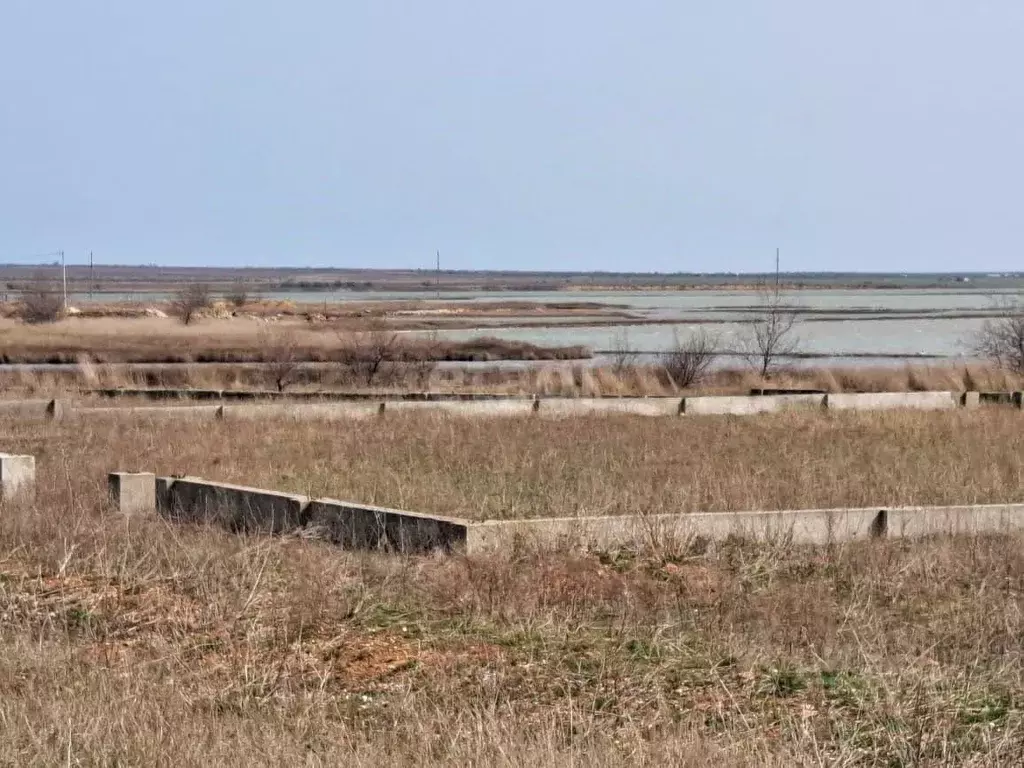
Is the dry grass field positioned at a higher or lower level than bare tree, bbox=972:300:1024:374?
lower

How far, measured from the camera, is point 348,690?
6.86 meters

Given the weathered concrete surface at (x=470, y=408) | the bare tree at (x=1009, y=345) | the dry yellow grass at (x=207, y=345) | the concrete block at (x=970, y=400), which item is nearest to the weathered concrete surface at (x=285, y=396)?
the weathered concrete surface at (x=470, y=408)

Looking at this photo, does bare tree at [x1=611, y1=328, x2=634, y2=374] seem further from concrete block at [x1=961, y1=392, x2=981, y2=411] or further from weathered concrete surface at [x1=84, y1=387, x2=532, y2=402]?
concrete block at [x1=961, y1=392, x2=981, y2=411]

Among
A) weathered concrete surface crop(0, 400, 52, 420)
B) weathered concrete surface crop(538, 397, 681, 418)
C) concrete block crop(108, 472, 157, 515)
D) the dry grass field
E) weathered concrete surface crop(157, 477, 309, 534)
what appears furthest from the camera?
weathered concrete surface crop(538, 397, 681, 418)

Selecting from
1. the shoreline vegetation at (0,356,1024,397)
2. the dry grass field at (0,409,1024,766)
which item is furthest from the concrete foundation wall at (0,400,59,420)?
the dry grass field at (0,409,1024,766)

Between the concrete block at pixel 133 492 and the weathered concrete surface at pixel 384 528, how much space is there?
2075 mm

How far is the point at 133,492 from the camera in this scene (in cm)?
1266

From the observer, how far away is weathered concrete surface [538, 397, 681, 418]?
23.1 metres

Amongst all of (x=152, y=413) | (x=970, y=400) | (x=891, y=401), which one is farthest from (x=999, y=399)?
(x=152, y=413)

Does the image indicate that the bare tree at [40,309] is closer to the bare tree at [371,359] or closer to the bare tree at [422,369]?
the bare tree at [422,369]

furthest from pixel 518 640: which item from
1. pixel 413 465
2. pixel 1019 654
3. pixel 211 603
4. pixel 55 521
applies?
pixel 413 465

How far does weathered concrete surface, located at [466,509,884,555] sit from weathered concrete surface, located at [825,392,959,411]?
496 inches

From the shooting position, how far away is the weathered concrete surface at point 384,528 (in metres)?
10.3

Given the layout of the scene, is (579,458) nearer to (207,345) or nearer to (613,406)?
(613,406)
